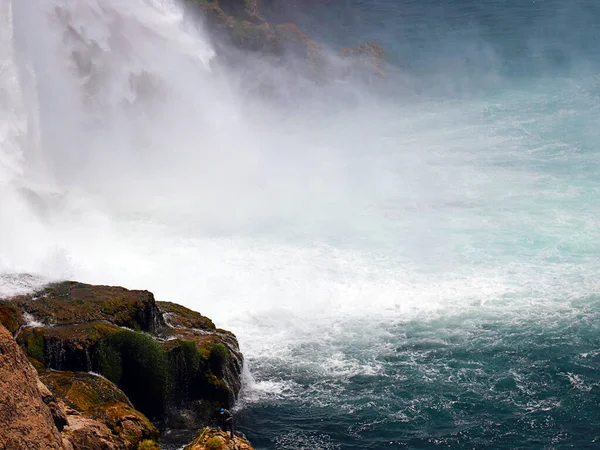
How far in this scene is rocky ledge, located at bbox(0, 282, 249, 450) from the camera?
83.0 ft

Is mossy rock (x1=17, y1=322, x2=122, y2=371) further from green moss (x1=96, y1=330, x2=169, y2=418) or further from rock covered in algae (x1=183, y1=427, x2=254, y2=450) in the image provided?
rock covered in algae (x1=183, y1=427, x2=254, y2=450)

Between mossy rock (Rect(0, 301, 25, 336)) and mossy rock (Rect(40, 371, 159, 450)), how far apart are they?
220 cm

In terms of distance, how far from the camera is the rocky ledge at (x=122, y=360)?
25297 mm

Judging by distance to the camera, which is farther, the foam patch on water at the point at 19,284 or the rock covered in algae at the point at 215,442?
the foam patch on water at the point at 19,284

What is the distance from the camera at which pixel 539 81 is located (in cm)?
8469

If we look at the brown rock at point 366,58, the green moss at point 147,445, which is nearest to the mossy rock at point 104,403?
the green moss at point 147,445

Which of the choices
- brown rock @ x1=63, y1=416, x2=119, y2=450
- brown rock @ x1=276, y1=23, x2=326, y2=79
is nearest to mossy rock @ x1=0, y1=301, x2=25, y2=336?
brown rock @ x1=63, y1=416, x2=119, y2=450

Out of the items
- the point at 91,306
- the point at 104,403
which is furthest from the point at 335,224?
the point at 104,403

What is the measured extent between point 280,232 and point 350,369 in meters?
17.7

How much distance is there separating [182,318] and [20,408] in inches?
758

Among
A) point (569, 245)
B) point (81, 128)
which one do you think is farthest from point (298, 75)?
point (569, 245)

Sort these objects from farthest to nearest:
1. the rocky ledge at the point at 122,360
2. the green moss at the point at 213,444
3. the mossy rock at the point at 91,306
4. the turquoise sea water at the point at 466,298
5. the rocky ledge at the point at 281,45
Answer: the rocky ledge at the point at 281,45 < the turquoise sea water at the point at 466,298 < the mossy rock at the point at 91,306 < the rocky ledge at the point at 122,360 < the green moss at the point at 213,444

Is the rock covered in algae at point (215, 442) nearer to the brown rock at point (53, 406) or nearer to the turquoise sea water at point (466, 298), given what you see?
the brown rock at point (53, 406)

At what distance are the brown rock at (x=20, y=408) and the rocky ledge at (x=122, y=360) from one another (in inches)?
234
